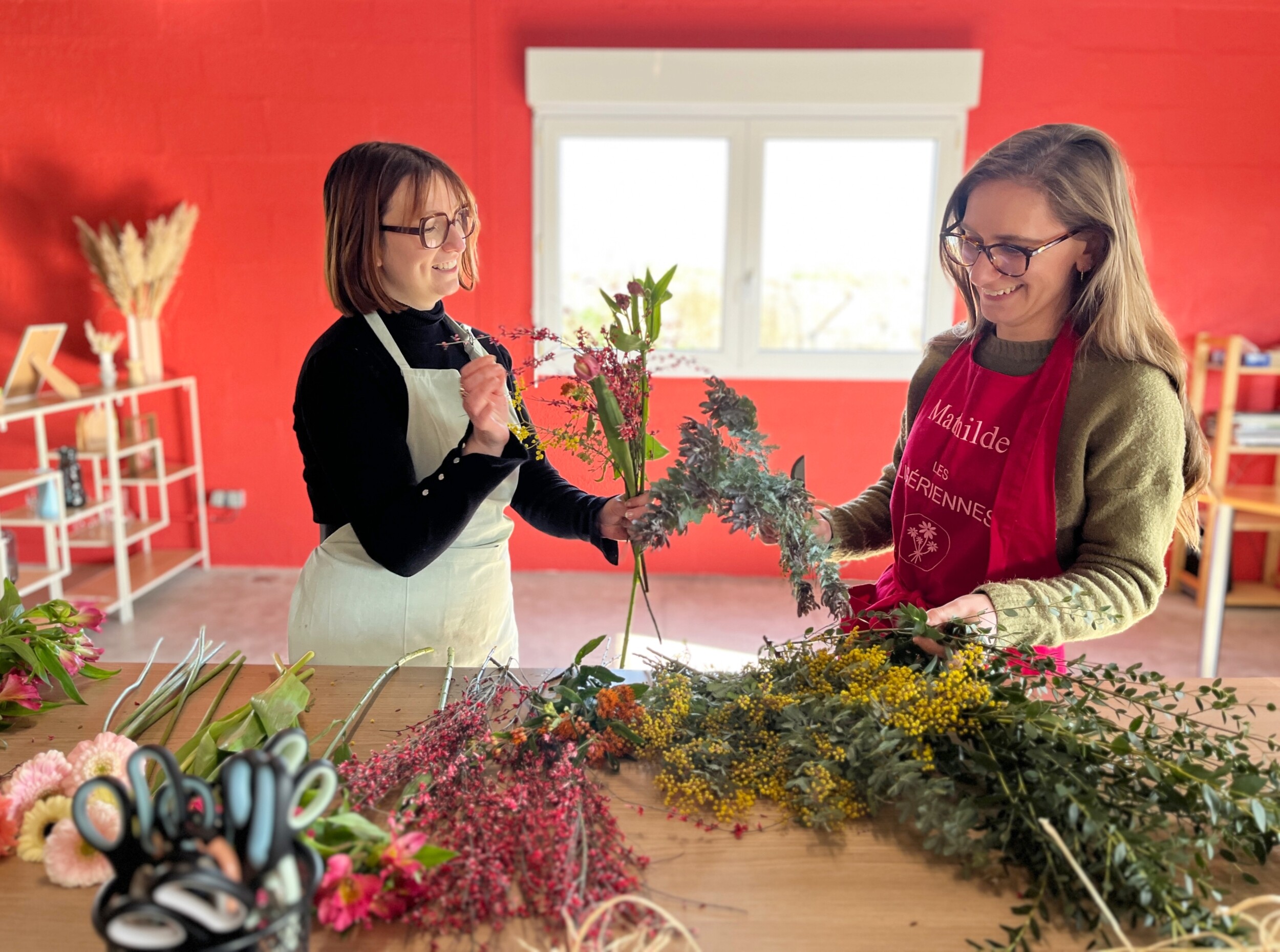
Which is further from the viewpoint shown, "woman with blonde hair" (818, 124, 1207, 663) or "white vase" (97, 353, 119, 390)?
"white vase" (97, 353, 119, 390)

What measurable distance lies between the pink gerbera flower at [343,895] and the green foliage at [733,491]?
0.48 meters

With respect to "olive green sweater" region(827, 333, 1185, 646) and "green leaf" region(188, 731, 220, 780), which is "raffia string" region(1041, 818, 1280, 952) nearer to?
"olive green sweater" region(827, 333, 1185, 646)

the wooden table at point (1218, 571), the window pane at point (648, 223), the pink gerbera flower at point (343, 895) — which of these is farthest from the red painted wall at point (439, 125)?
the pink gerbera flower at point (343, 895)

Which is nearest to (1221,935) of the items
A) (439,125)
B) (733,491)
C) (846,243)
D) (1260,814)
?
(1260,814)

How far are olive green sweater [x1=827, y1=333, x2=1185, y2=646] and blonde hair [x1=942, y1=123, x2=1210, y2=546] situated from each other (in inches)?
1.3

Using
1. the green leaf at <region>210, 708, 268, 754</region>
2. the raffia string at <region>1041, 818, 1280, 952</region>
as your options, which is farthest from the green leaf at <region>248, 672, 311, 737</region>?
the raffia string at <region>1041, 818, 1280, 952</region>

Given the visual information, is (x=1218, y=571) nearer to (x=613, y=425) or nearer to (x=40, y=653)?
(x=613, y=425)

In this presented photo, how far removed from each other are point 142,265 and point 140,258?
0.13 ft

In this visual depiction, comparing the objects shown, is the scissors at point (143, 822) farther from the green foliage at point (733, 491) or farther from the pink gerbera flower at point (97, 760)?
the green foliage at point (733, 491)

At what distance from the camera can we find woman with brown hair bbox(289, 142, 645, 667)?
1.37 meters

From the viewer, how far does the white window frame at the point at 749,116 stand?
3.85 meters

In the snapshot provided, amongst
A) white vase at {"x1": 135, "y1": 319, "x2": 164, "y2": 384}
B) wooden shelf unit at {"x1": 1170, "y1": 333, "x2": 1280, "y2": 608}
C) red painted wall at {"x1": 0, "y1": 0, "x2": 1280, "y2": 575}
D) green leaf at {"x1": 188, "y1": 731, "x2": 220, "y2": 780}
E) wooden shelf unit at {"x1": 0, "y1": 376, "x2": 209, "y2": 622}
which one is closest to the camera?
green leaf at {"x1": 188, "y1": 731, "x2": 220, "y2": 780}

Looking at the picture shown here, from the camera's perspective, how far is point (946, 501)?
4.69ft

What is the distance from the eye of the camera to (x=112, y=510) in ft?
12.6
